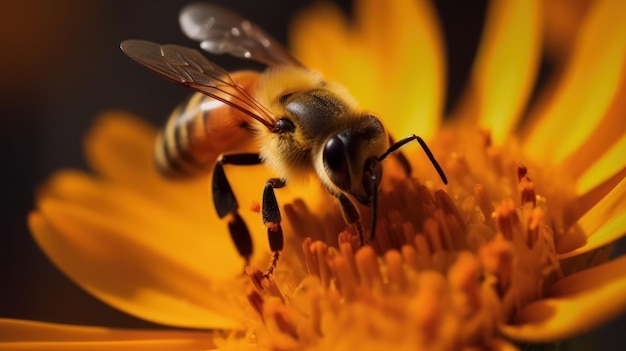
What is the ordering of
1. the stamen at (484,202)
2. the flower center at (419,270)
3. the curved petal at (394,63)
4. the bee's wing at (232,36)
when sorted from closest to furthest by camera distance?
the flower center at (419,270)
the stamen at (484,202)
the bee's wing at (232,36)
the curved petal at (394,63)

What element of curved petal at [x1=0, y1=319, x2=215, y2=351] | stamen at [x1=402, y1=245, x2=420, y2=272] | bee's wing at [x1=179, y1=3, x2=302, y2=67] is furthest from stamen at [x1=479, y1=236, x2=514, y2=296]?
bee's wing at [x1=179, y1=3, x2=302, y2=67]

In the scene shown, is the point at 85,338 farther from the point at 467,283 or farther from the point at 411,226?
the point at 467,283

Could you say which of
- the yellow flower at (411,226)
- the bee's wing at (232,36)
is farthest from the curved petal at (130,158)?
the bee's wing at (232,36)

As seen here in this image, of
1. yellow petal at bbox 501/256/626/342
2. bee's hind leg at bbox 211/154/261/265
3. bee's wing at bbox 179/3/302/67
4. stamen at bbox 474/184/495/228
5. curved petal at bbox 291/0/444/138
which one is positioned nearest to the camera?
yellow petal at bbox 501/256/626/342

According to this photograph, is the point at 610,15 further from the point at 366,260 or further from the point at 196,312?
the point at 196,312

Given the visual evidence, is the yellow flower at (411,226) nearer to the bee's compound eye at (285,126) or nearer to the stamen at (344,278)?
the stamen at (344,278)

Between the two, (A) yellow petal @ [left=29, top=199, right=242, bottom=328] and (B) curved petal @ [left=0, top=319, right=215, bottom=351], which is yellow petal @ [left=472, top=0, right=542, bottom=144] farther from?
(B) curved petal @ [left=0, top=319, right=215, bottom=351]

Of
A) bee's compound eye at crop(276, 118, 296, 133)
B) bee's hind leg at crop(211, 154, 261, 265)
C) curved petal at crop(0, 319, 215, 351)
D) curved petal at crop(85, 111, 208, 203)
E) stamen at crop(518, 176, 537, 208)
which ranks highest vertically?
bee's compound eye at crop(276, 118, 296, 133)
